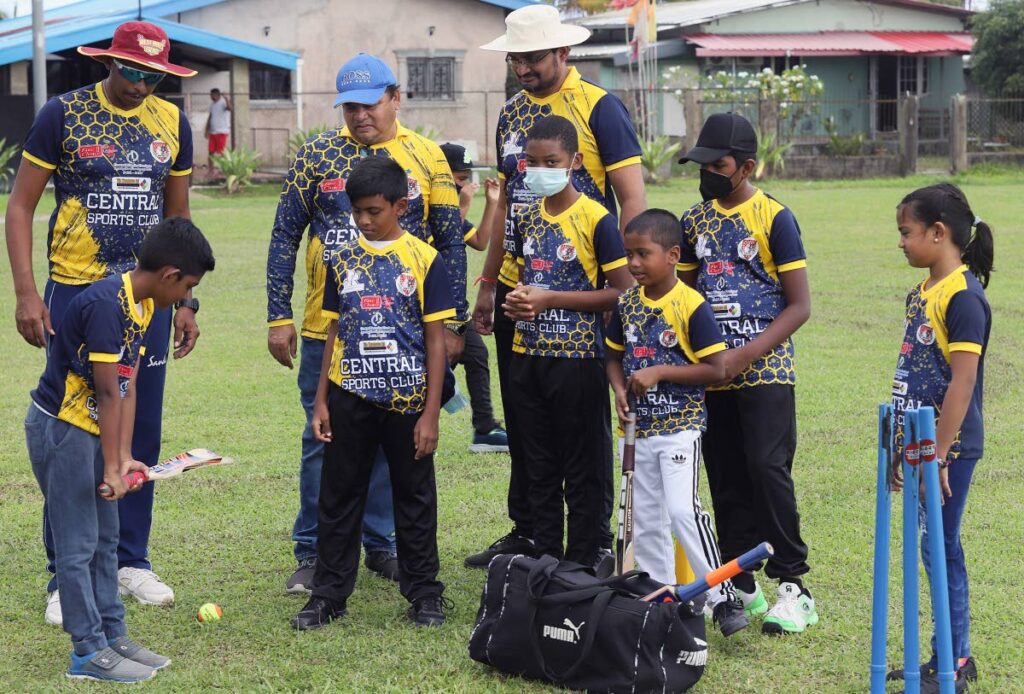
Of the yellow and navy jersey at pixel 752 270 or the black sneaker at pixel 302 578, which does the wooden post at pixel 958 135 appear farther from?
the black sneaker at pixel 302 578

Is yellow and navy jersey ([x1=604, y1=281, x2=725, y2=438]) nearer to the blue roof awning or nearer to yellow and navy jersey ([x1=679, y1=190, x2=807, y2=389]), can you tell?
yellow and navy jersey ([x1=679, y1=190, x2=807, y2=389])

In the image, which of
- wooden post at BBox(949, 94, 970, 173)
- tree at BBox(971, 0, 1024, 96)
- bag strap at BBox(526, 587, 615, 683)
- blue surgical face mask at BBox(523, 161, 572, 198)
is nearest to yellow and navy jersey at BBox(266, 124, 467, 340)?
blue surgical face mask at BBox(523, 161, 572, 198)

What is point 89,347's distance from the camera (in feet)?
14.4

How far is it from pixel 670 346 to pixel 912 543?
1.37 m

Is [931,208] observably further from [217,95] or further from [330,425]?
[217,95]

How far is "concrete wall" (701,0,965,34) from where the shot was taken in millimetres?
34438

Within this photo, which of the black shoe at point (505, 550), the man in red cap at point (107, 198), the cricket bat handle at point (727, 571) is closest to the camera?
the cricket bat handle at point (727, 571)

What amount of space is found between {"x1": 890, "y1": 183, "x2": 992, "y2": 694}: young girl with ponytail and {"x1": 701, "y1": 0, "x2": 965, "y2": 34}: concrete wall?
3091cm

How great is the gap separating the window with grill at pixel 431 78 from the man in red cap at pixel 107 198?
25624mm

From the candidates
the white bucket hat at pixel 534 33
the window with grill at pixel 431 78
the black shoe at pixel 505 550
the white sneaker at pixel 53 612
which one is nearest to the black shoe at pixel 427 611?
the black shoe at pixel 505 550

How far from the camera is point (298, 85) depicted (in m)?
29.6

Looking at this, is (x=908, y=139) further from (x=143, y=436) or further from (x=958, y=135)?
(x=143, y=436)

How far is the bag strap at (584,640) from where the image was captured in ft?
14.3

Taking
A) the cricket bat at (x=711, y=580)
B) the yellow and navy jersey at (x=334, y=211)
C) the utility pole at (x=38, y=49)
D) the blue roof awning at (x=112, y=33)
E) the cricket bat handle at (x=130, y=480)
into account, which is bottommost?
the cricket bat at (x=711, y=580)
